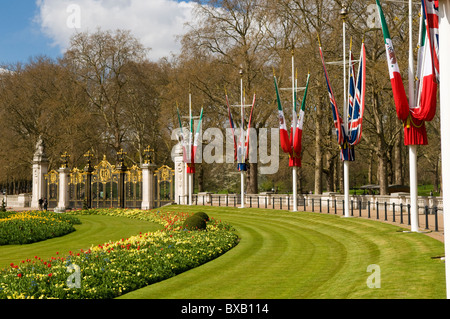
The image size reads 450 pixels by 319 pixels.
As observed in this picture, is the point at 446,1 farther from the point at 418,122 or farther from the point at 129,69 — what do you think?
the point at 129,69

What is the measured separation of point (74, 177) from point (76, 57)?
16.5 meters

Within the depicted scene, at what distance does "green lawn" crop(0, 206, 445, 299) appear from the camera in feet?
31.0

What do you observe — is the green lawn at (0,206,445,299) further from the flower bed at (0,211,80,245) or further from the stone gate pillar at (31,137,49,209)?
the stone gate pillar at (31,137,49,209)

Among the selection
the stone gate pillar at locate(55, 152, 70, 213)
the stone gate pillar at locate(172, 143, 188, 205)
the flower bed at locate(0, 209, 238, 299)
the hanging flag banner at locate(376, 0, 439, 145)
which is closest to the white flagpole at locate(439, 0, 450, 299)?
the hanging flag banner at locate(376, 0, 439, 145)

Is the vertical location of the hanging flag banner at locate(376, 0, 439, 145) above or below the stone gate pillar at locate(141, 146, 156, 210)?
above

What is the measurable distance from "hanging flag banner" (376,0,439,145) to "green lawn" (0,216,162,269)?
43.0 ft

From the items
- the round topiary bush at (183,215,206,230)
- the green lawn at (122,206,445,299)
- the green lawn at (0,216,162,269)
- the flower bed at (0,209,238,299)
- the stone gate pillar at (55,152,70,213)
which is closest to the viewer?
the green lawn at (122,206,445,299)

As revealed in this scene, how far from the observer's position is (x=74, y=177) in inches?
1598

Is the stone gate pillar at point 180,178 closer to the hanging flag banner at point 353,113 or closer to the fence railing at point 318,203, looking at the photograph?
the fence railing at point 318,203

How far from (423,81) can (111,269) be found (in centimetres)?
962

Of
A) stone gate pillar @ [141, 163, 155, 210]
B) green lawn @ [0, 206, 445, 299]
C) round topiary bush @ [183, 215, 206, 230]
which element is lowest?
green lawn @ [0, 206, 445, 299]

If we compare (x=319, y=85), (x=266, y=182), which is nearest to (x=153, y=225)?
(x=319, y=85)

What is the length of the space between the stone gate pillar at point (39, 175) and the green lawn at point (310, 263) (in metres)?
22.0

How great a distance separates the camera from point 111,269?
11.3 metres
